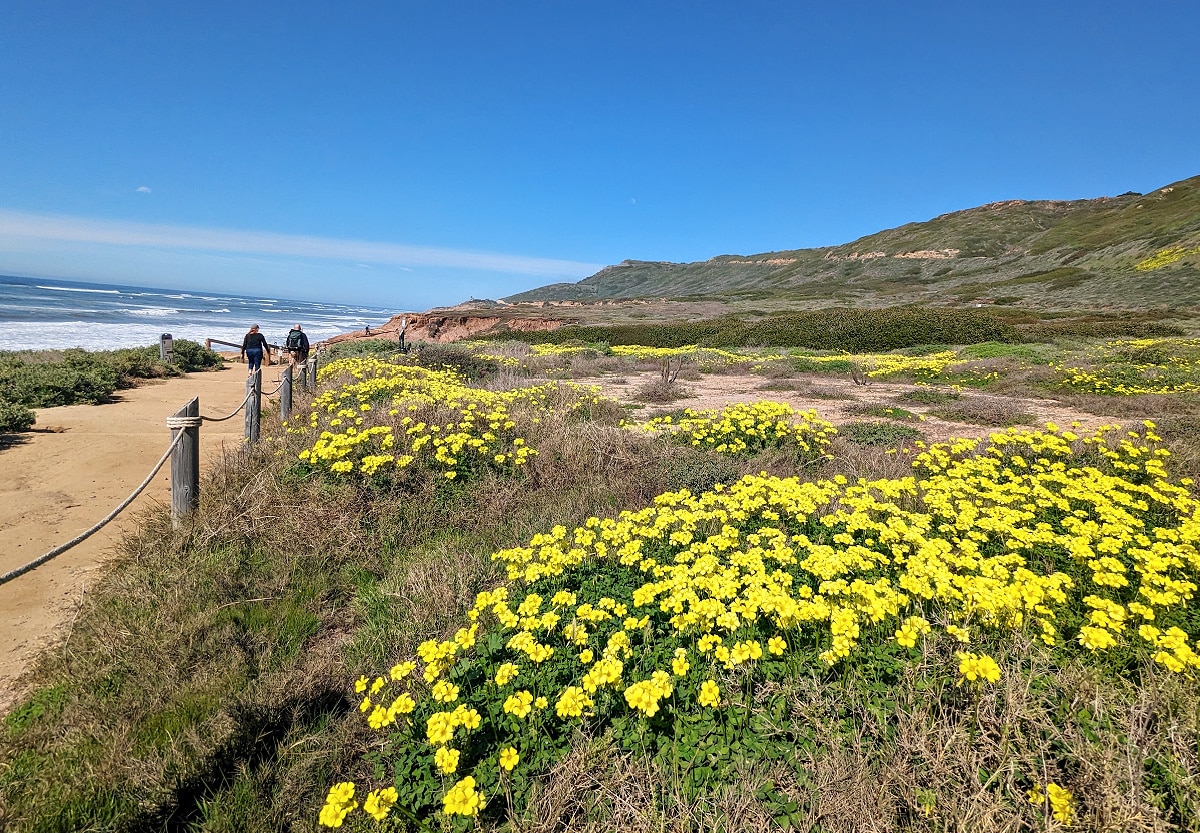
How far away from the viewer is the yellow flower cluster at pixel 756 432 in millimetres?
6863

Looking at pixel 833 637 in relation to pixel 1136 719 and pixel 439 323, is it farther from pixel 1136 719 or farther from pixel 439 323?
pixel 439 323

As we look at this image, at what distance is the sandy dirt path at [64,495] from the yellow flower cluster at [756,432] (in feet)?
20.5

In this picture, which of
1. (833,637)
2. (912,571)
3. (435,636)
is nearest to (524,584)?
(435,636)

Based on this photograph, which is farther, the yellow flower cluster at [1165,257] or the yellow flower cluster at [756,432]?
the yellow flower cluster at [1165,257]

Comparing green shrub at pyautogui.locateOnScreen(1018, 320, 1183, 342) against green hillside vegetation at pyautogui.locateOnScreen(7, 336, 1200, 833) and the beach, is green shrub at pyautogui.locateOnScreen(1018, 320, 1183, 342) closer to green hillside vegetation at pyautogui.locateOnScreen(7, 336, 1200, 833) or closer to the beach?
green hillside vegetation at pyautogui.locateOnScreen(7, 336, 1200, 833)

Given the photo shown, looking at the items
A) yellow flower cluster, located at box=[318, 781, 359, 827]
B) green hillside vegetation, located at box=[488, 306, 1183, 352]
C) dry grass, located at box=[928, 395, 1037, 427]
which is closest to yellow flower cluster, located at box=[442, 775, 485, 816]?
yellow flower cluster, located at box=[318, 781, 359, 827]

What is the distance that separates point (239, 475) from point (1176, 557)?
7.56m

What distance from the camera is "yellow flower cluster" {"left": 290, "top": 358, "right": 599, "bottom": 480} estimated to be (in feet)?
17.0

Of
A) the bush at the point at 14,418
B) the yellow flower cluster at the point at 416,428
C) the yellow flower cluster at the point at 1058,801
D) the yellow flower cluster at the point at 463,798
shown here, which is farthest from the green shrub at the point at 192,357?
the yellow flower cluster at the point at 1058,801

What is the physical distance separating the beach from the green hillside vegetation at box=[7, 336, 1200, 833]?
1.37 feet

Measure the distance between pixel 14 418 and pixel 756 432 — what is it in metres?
10.4

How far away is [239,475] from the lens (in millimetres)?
5133

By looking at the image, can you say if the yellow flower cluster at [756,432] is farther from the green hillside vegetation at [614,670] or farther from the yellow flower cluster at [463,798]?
the yellow flower cluster at [463,798]

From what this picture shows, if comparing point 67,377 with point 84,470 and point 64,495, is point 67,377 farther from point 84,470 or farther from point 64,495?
point 64,495
